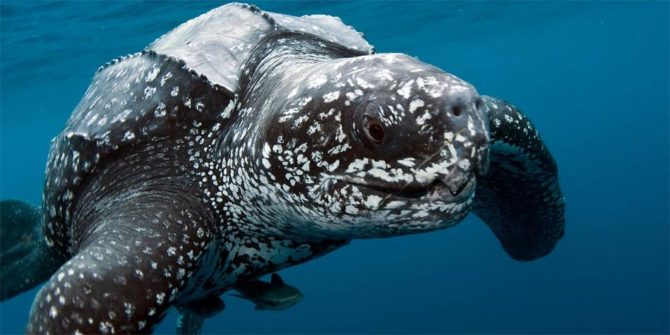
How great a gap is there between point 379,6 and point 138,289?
758 inches

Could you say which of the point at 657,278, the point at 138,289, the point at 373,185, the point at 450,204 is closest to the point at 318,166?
the point at 373,185

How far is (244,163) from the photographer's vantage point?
9.53ft

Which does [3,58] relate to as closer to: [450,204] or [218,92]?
[218,92]

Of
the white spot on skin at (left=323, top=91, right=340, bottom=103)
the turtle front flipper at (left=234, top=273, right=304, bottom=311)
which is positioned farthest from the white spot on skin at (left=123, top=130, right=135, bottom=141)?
the white spot on skin at (left=323, top=91, right=340, bottom=103)

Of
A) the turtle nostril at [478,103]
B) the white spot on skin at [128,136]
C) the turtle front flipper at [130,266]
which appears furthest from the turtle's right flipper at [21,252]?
the turtle nostril at [478,103]

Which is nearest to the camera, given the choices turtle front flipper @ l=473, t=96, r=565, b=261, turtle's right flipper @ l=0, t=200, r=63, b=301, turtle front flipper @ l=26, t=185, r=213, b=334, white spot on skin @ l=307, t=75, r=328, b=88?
turtle front flipper @ l=26, t=185, r=213, b=334

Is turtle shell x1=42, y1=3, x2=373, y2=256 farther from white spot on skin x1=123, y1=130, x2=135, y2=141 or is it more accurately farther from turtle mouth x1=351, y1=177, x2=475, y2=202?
turtle mouth x1=351, y1=177, x2=475, y2=202

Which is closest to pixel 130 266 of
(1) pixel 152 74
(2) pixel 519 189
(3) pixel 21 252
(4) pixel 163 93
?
(4) pixel 163 93

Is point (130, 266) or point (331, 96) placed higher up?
point (331, 96)

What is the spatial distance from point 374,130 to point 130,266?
128 cm

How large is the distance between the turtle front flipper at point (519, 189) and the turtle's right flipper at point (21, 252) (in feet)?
11.4

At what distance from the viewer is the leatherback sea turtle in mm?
2260

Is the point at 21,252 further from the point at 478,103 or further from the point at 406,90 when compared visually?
the point at 478,103

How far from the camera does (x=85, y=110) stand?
3811 millimetres
